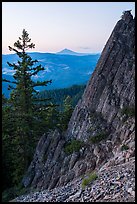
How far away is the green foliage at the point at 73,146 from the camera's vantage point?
29.1 meters

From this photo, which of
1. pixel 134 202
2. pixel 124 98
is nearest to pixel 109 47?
pixel 124 98

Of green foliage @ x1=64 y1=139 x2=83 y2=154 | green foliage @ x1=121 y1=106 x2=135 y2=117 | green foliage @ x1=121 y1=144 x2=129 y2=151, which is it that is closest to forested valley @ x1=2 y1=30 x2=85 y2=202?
green foliage @ x1=64 y1=139 x2=83 y2=154

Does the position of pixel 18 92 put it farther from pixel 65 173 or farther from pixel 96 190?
pixel 96 190

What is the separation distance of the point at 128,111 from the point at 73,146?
6.50m

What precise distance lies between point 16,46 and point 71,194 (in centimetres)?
2856

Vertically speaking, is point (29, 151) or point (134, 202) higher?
point (134, 202)

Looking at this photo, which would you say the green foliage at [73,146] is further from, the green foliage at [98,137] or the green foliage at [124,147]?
the green foliage at [124,147]

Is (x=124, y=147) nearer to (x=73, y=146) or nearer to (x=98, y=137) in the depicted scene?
(x=98, y=137)

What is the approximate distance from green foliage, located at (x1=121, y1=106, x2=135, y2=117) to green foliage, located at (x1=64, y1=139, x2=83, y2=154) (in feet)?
17.3

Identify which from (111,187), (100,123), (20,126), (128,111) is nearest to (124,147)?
(128,111)

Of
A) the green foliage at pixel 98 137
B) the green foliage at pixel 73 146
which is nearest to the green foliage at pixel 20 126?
the green foliage at pixel 73 146

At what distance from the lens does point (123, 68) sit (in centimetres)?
3167

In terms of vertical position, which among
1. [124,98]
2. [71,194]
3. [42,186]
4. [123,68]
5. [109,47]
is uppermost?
[109,47]

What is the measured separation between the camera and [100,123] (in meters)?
30.0
